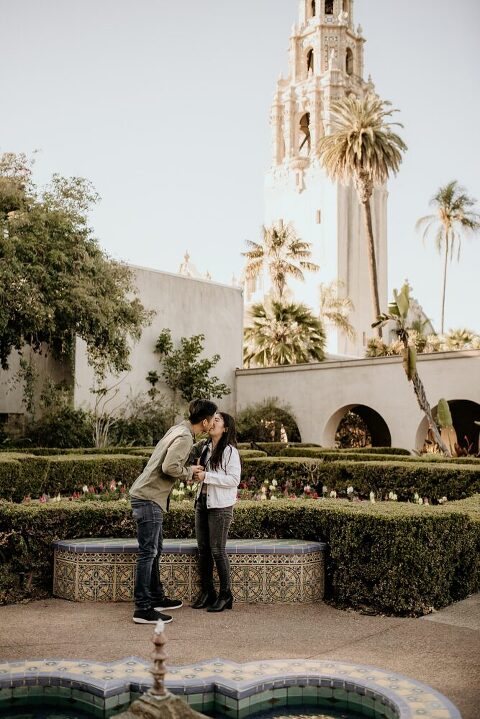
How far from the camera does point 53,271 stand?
18.8m

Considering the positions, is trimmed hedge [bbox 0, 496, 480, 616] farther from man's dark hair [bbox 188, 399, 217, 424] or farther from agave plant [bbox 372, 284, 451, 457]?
agave plant [bbox 372, 284, 451, 457]

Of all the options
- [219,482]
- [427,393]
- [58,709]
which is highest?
[427,393]

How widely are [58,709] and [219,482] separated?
2.52 metres

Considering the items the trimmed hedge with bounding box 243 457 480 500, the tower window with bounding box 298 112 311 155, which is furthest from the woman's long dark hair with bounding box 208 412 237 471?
the tower window with bounding box 298 112 311 155

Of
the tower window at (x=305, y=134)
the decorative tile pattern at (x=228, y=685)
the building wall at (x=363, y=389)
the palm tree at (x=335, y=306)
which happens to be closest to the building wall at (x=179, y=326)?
the building wall at (x=363, y=389)

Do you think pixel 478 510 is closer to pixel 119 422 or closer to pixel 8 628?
pixel 8 628

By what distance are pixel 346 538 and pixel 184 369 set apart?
66.4ft

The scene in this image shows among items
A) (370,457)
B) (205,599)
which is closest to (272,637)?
(205,599)

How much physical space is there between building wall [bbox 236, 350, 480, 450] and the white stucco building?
71.7 feet

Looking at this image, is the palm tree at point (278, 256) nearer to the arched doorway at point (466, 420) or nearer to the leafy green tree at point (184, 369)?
the arched doorway at point (466, 420)

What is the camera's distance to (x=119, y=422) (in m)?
24.8

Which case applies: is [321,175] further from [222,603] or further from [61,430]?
[222,603]

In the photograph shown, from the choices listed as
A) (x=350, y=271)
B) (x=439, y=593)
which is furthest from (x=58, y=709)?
(x=350, y=271)

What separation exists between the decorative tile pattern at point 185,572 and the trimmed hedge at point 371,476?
5.73 metres
